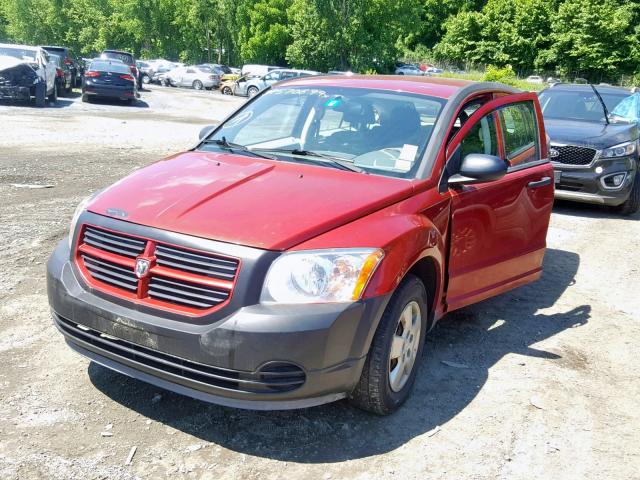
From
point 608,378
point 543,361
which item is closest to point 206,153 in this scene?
point 543,361

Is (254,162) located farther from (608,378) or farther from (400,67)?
(400,67)

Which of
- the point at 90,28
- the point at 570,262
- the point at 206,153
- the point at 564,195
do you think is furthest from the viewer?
the point at 90,28

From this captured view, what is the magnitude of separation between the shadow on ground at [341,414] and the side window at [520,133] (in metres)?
1.38

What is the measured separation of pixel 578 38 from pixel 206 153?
58.3 m

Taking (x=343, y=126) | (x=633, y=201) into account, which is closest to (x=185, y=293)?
(x=343, y=126)

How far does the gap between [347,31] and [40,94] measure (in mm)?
35126

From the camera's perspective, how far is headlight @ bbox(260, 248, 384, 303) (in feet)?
9.91

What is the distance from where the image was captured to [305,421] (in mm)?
3557

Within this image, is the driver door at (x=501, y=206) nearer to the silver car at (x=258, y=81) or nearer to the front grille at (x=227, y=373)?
the front grille at (x=227, y=373)

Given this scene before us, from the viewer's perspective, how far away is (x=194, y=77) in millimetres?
42406

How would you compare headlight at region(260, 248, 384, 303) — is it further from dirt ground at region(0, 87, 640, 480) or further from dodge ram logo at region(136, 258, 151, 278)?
dirt ground at region(0, 87, 640, 480)

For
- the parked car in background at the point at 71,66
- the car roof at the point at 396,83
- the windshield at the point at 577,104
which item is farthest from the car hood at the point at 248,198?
the parked car in background at the point at 71,66

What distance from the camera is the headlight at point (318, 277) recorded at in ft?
9.91

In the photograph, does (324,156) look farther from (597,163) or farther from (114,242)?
(597,163)
